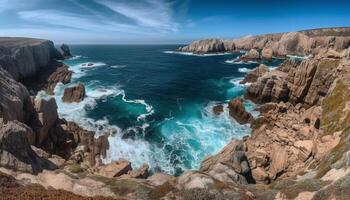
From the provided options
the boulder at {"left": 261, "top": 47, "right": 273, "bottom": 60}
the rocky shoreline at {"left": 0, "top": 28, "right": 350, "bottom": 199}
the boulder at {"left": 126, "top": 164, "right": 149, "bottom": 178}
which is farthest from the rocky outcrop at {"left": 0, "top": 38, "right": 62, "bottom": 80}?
the boulder at {"left": 261, "top": 47, "right": 273, "bottom": 60}

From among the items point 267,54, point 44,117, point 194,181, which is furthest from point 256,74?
point 267,54

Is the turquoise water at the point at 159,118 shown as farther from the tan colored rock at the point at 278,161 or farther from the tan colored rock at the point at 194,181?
the tan colored rock at the point at 194,181

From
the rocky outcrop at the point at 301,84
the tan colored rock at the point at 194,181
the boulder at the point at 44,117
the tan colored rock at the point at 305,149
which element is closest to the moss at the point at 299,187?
the tan colored rock at the point at 194,181

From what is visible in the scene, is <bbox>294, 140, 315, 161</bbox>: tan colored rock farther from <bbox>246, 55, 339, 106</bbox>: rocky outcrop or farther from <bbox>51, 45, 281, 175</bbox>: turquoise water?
<bbox>246, 55, 339, 106</bbox>: rocky outcrop

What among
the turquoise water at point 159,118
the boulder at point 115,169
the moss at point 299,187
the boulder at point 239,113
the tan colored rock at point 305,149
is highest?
the moss at point 299,187

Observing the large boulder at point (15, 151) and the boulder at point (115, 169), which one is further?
the boulder at point (115, 169)
